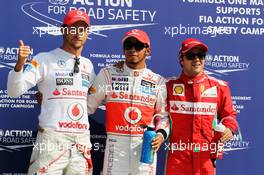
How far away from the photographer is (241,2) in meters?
3.80

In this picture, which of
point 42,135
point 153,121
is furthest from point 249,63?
point 42,135

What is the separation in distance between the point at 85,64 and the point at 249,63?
1664 mm

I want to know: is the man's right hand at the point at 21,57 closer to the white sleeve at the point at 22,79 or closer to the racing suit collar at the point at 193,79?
the white sleeve at the point at 22,79

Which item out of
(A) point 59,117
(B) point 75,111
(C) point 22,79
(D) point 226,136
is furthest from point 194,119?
(C) point 22,79

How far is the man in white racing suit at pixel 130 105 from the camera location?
292 centimetres

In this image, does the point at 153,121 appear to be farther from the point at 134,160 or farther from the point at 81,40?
the point at 81,40

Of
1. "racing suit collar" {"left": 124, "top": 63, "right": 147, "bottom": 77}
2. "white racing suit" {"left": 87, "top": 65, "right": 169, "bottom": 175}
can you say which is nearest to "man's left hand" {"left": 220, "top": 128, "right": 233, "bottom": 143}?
"white racing suit" {"left": 87, "top": 65, "right": 169, "bottom": 175}

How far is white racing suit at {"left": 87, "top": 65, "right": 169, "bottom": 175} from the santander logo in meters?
0.09

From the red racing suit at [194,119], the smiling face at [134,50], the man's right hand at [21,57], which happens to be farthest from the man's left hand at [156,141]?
the man's right hand at [21,57]

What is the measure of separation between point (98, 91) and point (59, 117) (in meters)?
0.44

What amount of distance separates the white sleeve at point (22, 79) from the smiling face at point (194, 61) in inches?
44.5

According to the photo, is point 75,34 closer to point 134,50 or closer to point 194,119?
point 134,50

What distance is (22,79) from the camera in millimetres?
2639

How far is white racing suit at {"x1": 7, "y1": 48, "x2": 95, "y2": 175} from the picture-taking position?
276 centimetres
